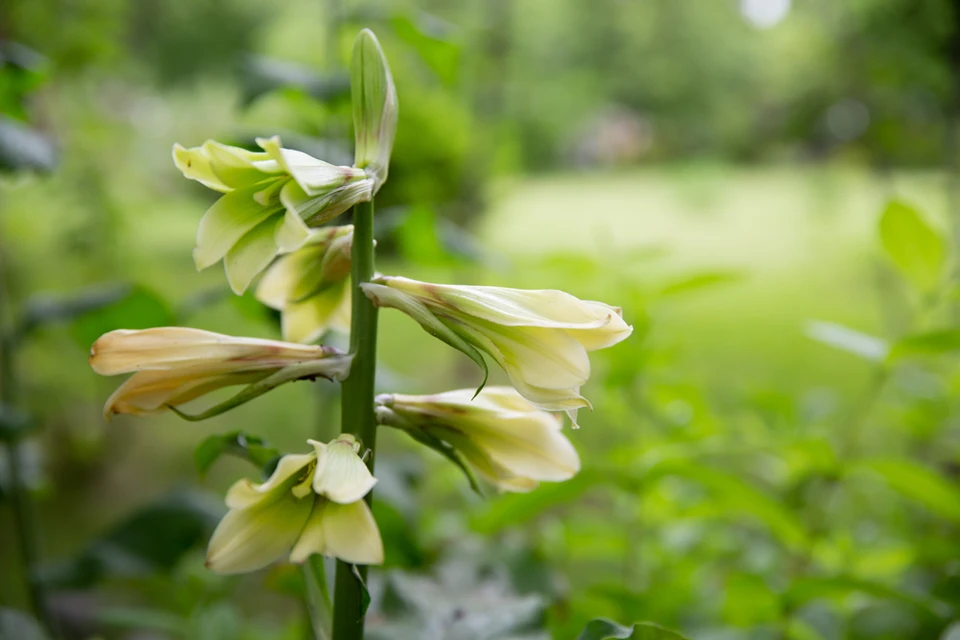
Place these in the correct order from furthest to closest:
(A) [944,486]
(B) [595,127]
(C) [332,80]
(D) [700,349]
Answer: (B) [595,127]
(D) [700,349]
(C) [332,80]
(A) [944,486]

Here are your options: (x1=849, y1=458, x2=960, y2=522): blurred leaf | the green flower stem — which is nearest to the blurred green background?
(x1=849, y1=458, x2=960, y2=522): blurred leaf

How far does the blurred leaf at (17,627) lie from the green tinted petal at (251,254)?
0.30 meters

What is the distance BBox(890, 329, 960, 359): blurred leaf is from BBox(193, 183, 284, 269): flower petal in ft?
1.28

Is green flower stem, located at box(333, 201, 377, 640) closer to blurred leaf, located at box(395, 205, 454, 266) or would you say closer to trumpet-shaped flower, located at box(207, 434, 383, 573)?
trumpet-shaped flower, located at box(207, 434, 383, 573)

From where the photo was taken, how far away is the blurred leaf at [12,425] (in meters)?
0.51

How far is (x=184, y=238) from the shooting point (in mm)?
2965

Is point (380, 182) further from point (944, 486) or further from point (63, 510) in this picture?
point (63, 510)

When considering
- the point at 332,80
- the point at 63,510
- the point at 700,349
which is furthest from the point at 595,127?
the point at 332,80

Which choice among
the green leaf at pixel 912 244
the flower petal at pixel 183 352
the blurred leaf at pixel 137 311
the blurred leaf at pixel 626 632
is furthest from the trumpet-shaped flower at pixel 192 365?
the green leaf at pixel 912 244

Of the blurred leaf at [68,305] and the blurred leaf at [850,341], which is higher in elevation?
the blurred leaf at [850,341]

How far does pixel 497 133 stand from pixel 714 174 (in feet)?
5.04

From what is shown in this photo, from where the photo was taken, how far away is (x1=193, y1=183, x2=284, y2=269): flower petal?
0.71 ft

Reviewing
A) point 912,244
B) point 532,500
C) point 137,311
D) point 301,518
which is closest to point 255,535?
point 301,518

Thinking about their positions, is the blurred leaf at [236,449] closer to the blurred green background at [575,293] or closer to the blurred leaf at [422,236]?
the blurred green background at [575,293]
